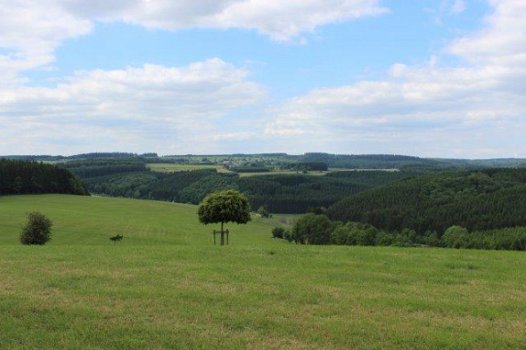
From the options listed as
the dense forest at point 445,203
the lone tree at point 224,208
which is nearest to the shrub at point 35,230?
the lone tree at point 224,208

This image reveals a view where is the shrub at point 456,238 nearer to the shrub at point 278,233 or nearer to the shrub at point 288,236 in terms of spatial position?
the shrub at point 288,236

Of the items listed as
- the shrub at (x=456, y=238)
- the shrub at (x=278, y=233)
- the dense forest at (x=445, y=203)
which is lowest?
the shrub at (x=456, y=238)

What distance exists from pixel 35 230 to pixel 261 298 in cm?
3645

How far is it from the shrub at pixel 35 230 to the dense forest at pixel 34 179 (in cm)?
8665

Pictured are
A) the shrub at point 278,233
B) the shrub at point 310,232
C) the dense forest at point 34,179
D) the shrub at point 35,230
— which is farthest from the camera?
the dense forest at point 34,179

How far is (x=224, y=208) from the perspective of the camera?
41188 millimetres

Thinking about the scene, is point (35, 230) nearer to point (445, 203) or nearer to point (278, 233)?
point (278, 233)

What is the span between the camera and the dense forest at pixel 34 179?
125188 mm

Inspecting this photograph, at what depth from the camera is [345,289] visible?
54.6 ft

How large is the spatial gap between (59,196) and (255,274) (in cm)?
11919

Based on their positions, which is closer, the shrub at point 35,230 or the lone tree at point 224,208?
the lone tree at point 224,208

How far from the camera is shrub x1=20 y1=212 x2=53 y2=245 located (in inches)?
1796

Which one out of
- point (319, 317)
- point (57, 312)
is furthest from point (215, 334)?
point (57, 312)

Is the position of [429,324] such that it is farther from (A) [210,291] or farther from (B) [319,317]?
(A) [210,291]
